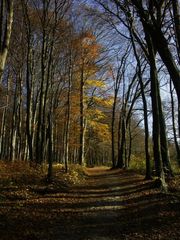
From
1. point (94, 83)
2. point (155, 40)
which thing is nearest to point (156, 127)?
point (155, 40)

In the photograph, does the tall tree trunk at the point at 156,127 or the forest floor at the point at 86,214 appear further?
the tall tree trunk at the point at 156,127

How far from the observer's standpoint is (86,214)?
9.69 m

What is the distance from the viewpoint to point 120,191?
14.0 metres

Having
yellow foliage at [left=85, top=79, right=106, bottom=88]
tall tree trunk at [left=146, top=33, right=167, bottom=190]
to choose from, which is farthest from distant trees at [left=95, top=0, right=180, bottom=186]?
yellow foliage at [left=85, top=79, right=106, bottom=88]

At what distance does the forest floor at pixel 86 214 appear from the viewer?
24.4 ft

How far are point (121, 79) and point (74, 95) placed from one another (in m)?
5.83

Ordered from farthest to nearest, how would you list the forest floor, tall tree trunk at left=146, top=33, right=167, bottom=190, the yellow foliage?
1. the yellow foliage
2. tall tree trunk at left=146, top=33, right=167, bottom=190
3. the forest floor

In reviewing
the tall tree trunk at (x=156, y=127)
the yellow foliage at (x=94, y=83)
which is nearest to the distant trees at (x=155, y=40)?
the tall tree trunk at (x=156, y=127)

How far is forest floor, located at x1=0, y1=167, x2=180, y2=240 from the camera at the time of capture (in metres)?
7.44

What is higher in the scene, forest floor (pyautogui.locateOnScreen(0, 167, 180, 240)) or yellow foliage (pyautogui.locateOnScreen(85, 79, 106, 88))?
yellow foliage (pyautogui.locateOnScreen(85, 79, 106, 88))

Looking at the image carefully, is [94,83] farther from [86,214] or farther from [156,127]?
[86,214]

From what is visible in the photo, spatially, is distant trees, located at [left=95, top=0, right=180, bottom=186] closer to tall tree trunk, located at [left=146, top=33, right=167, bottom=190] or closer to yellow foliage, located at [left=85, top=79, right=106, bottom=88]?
tall tree trunk, located at [left=146, top=33, right=167, bottom=190]

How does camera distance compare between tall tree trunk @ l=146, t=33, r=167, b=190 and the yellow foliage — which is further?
the yellow foliage

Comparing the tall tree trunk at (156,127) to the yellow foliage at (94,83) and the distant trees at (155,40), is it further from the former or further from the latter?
the yellow foliage at (94,83)
